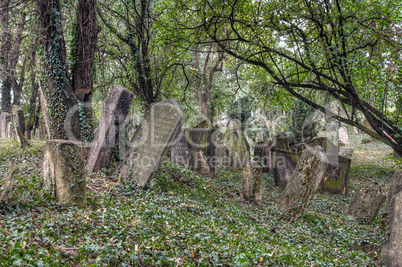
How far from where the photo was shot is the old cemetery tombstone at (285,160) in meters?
9.55

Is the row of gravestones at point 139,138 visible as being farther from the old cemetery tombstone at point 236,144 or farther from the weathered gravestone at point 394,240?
the old cemetery tombstone at point 236,144

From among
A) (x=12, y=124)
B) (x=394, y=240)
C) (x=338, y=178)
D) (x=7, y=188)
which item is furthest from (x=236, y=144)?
(x=12, y=124)

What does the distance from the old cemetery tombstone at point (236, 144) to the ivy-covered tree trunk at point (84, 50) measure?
5.84m

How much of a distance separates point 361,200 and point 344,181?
2.68 meters

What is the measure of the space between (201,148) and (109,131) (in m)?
3.70

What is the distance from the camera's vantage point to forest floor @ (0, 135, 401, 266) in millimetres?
2705

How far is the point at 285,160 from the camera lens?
9.65 metres

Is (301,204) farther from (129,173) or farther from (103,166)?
(103,166)

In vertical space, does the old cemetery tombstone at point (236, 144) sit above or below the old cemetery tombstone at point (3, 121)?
below

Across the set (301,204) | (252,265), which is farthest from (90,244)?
(301,204)

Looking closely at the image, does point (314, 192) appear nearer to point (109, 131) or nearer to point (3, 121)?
point (109, 131)

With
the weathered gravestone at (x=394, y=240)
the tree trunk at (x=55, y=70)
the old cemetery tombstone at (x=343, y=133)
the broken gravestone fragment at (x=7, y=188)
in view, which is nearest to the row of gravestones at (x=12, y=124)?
the tree trunk at (x=55, y=70)

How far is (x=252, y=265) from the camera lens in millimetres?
3223

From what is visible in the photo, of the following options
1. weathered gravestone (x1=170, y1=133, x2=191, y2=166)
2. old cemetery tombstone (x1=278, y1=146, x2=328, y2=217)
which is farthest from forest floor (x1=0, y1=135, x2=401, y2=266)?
weathered gravestone (x1=170, y1=133, x2=191, y2=166)
